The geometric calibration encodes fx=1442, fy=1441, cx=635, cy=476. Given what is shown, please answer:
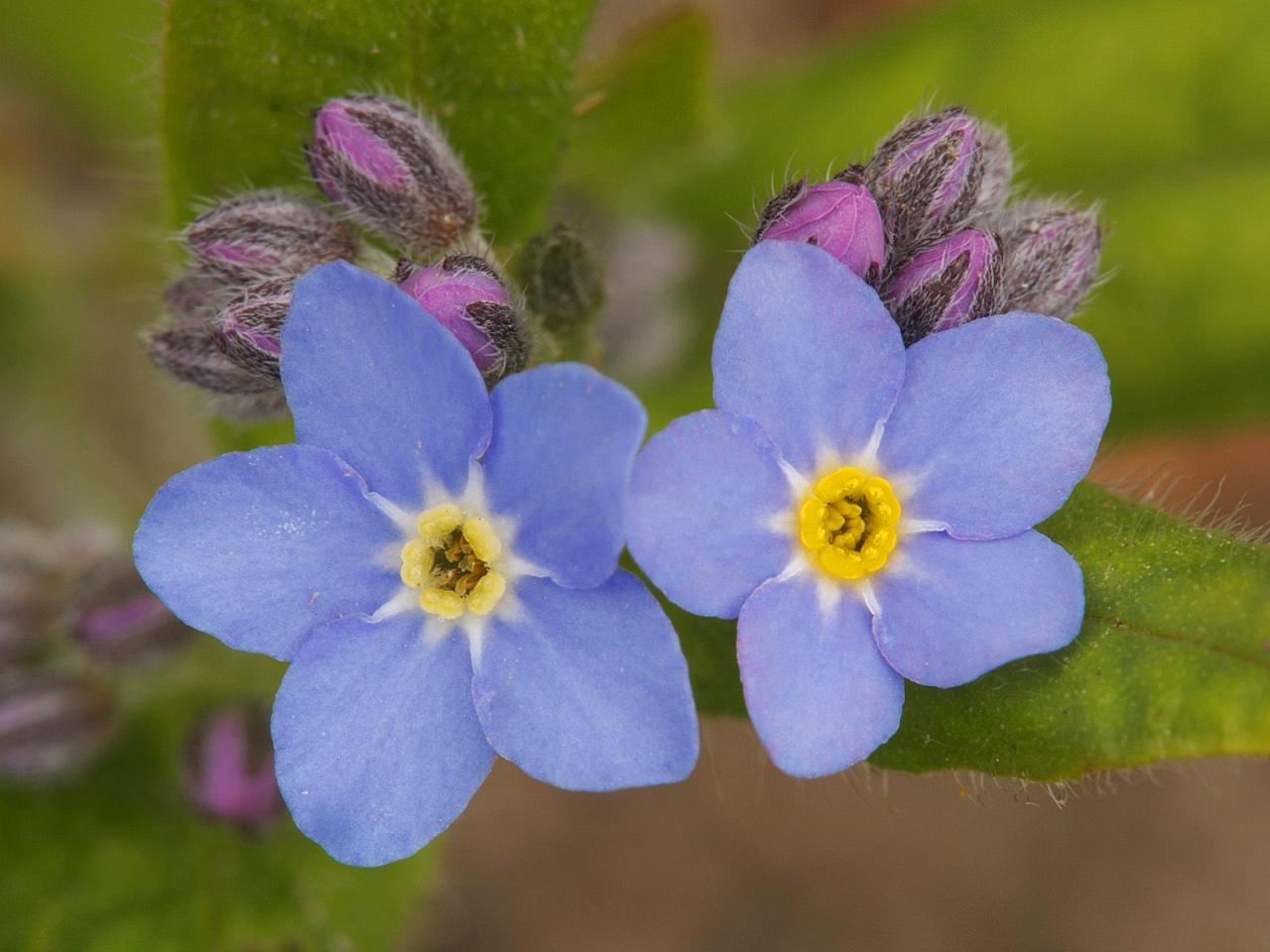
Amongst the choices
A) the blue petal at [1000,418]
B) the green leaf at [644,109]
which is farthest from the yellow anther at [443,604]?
the green leaf at [644,109]

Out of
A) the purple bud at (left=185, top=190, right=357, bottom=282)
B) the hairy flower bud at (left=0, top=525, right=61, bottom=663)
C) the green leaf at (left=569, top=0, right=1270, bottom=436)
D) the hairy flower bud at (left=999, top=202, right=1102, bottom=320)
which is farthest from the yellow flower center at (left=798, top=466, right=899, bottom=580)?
the hairy flower bud at (left=0, top=525, right=61, bottom=663)

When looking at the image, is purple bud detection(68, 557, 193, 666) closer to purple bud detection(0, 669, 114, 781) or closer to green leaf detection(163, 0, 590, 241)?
purple bud detection(0, 669, 114, 781)

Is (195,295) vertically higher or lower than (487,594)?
higher

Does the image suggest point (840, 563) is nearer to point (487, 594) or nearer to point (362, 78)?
point (487, 594)

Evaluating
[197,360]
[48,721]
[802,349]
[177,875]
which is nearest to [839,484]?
[802,349]

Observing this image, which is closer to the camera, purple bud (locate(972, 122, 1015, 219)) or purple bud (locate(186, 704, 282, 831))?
purple bud (locate(972, 122, 1015, 219))

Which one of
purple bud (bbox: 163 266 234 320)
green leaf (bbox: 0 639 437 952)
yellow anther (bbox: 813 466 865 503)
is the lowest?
green leaf (bbox: 0 639 437 952)

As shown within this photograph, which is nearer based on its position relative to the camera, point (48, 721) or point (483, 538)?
point (483, 538)
